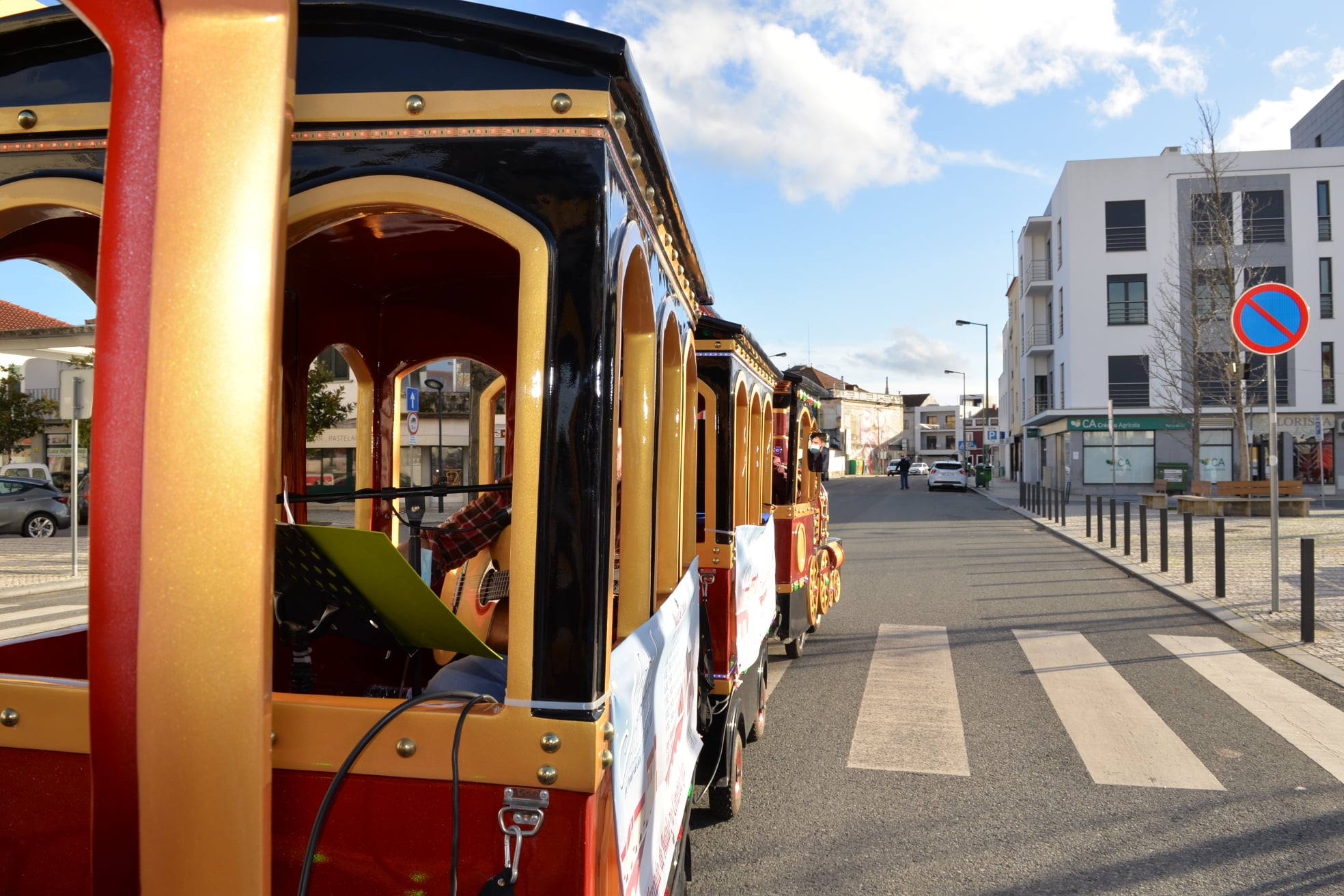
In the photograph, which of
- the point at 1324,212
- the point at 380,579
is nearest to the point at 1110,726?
the point at 380,579

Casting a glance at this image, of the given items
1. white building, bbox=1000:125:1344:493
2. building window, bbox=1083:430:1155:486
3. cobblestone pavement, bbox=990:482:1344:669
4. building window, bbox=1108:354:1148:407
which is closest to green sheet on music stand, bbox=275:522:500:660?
cobblestone pavement, bbox=990:482:1344:669

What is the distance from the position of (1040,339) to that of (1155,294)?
8805 millimetres

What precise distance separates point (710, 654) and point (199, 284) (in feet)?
9.96

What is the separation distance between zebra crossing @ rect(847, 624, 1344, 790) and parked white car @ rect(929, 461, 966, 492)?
35750mm

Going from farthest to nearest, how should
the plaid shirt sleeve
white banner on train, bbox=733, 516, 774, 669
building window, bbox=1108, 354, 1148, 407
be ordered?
building window, bbox=1108, 354, 1148, 407 → white banner on train, bbox=733, 516, 774, 669 → the plaid shirt sleeve

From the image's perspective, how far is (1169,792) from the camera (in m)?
4.61

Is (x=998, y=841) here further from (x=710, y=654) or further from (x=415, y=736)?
(x=415, y=736)

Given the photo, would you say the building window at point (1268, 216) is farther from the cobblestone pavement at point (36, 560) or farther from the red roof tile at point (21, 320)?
the red roof tile at point (21, 320)

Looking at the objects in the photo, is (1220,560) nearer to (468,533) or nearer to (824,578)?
(824,578)

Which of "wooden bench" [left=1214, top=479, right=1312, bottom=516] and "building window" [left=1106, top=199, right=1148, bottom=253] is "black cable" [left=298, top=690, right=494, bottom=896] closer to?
"wooden bench" [left=1214, top=479, right=1312, bottom=516]

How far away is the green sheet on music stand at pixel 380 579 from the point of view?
1803mm

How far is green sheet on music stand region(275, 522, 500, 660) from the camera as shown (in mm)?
1803

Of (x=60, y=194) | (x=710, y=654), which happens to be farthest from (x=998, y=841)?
(x=60, y=194)

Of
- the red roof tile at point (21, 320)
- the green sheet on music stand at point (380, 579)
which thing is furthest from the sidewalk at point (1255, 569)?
the red roof tile at point (21, 320)
